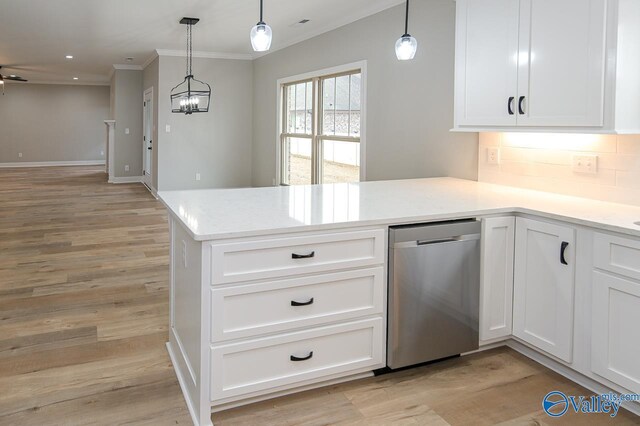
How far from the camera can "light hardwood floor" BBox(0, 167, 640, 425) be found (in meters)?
2.19

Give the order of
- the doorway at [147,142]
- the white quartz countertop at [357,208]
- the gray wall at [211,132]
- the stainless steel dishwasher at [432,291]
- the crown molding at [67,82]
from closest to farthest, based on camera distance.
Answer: the white quartz countertop at [357,208] → the stainless steel dishwasher at [432,291] → the gray wall at [211,132] → the doorway at [147,142] → the crown molding at [67,82]

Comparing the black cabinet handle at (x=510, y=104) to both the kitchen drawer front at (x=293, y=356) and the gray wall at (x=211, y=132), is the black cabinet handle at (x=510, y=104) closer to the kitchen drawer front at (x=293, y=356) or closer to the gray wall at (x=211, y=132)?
the kitchen drawer front at (x=293, y=356)

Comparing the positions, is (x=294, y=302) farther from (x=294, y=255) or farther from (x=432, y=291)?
(x=432, y=291)

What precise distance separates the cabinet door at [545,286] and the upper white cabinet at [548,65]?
548 millimetres

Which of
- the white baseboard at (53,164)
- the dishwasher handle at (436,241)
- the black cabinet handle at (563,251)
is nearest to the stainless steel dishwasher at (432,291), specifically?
the dishwasher handle at (436,241)

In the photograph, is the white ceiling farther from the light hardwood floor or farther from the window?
the light hardwood floor

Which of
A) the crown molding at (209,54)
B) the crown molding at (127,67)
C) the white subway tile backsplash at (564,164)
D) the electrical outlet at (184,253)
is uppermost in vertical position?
the crown molding at (127,67)

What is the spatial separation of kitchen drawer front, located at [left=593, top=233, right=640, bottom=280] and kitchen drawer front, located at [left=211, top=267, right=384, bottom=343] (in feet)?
3.07

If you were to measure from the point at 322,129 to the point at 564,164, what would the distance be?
3500 millimetres

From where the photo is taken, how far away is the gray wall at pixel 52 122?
1429 centimetres

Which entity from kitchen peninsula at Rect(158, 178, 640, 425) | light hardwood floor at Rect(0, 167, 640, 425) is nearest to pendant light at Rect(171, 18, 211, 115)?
light hardwood floor at Rect(0, 167, 640, 425)

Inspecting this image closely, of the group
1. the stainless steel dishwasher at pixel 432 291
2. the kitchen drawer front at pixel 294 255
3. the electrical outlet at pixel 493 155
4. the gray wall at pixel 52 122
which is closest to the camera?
the kitchen drawer front at pixel 294 255

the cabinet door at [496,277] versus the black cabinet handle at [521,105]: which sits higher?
the black cabinet handle at [521,105]

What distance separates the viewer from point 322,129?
6188mm
